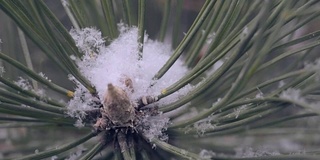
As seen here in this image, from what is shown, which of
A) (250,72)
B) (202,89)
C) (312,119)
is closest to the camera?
(250,72)

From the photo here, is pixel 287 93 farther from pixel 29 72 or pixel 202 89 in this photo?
pixel 29 72

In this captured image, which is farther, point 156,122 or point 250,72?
point 156,122

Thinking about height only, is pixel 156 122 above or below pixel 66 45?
below

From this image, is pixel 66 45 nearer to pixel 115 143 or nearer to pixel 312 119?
pixel 115 143

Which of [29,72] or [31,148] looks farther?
[31,148]

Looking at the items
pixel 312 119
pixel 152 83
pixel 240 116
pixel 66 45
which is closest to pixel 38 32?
pixel 66 45

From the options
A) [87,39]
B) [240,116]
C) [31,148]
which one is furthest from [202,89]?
[31,148]

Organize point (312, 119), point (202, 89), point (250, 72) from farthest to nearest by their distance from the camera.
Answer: point (312, 119) → point (202, 89) → point (250, 72)

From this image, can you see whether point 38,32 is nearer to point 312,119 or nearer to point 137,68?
point 137,68

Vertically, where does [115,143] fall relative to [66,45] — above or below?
below
